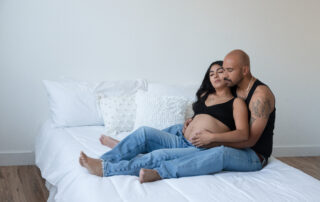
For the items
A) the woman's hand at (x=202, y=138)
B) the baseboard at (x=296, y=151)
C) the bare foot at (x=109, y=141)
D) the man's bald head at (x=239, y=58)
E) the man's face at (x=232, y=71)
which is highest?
the man's bald head at (x=239, y=58)

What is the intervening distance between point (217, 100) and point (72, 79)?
4.56 ft

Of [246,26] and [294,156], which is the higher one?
[246,26]

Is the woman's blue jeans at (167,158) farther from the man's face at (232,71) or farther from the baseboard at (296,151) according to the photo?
the baseboard at (296,151)

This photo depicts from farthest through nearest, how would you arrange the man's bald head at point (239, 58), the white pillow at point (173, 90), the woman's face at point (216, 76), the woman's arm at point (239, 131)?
the white pillow at point (173, 90) → the woman's face at point (216, 76) → the man's bald head at point (239, 58) → the woman's arm at point (239, 131)

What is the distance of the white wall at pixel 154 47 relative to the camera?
3033 millimetres

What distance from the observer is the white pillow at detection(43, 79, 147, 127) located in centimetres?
292

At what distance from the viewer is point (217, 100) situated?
2293mm

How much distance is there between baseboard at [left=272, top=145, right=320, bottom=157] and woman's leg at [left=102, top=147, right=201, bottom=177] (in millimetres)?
2205

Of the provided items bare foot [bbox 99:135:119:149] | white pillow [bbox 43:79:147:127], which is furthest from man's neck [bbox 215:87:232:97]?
white pillow [bbox 43:79:147:127]

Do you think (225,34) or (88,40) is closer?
(88,40)

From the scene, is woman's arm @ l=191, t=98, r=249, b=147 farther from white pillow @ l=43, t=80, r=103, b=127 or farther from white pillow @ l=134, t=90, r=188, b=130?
white pillow @ l=43, t=80, r=103, b=127

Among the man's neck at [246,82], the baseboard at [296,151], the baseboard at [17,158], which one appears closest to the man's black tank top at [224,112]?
the man's neck at [246,82]

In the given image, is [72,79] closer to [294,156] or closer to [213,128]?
[213,128]

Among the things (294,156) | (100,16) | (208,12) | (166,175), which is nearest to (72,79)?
(100,16)
